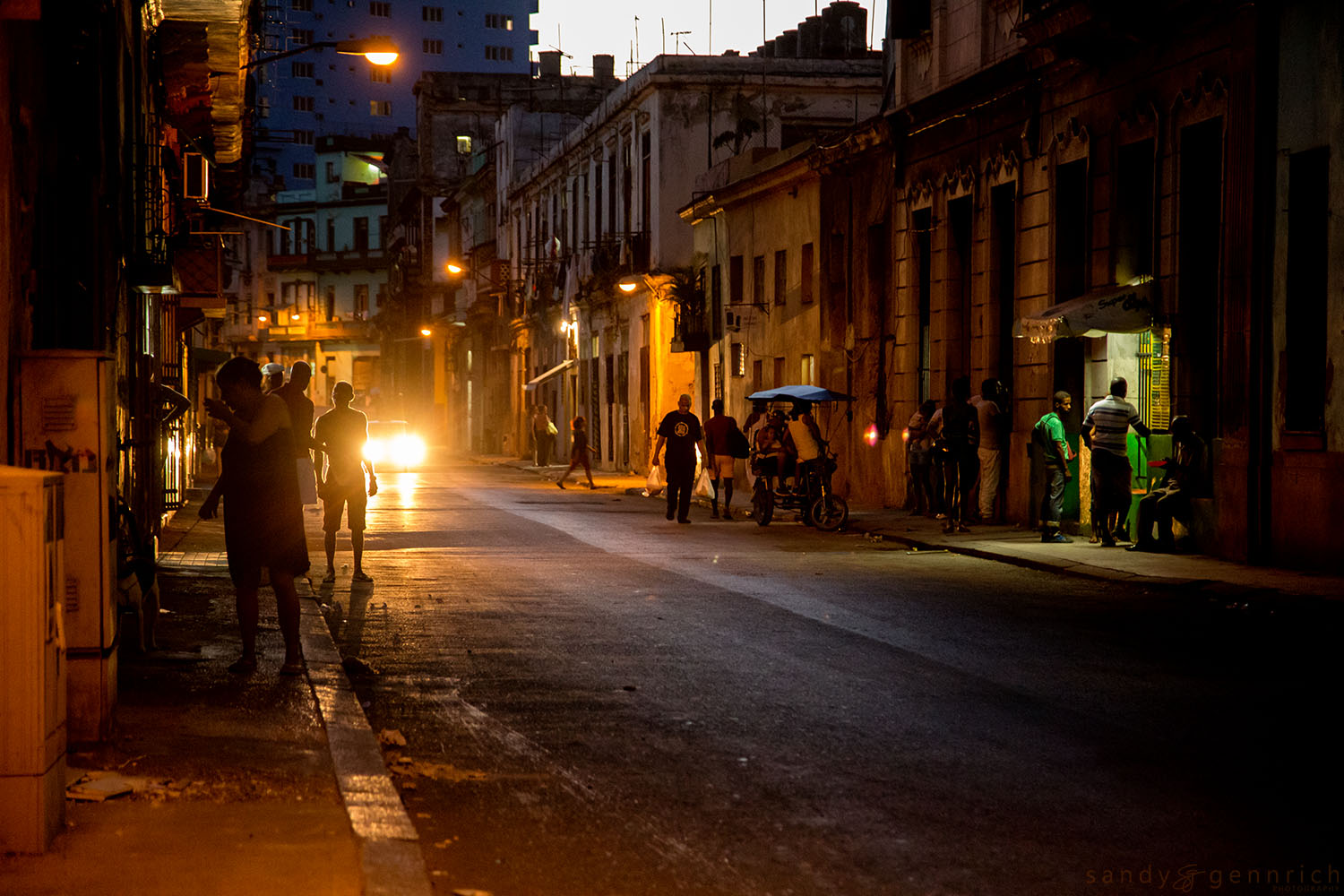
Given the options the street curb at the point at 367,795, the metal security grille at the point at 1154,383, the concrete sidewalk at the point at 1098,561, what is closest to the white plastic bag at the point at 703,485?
the concrete sidewalk at the point at 1098,561

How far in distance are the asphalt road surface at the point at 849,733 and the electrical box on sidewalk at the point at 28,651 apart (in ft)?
4.33

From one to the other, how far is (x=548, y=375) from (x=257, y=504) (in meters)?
44.6

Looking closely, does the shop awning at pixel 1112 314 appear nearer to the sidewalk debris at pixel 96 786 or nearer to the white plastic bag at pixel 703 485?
the white plastic bag at pixel 703 485

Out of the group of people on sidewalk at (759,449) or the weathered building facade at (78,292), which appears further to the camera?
the group of people on sidewalk at (759,449)

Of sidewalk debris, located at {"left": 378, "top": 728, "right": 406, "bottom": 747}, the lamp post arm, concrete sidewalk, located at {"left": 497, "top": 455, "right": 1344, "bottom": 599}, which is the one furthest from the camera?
the lamp post arm

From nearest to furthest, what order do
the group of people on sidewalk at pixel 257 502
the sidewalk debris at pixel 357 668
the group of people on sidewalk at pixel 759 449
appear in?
the group of people on sidewalk at pixel 257 502 < the sidewalk debris at pixel 357 668 < the group of people on sidewalk at pixel 759 449

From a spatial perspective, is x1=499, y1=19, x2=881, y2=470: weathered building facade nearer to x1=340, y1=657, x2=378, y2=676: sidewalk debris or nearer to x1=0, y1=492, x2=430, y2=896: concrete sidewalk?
x1=340, y1=657, x2=378, y2=676: sidewalk debris

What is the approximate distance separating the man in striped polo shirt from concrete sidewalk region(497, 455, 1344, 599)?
1.56 feet

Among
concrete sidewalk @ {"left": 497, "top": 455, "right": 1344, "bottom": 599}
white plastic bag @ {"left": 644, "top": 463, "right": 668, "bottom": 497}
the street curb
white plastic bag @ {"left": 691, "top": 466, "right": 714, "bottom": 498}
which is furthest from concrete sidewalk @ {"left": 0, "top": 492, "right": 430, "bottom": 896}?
white plastic bag @ {"left": 691, "top": 466, "right": 714, "bottom": 498}

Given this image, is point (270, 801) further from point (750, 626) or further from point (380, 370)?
point (380, 370)

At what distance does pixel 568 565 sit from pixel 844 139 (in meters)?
14.9

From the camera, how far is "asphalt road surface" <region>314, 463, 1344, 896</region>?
5.64 meters

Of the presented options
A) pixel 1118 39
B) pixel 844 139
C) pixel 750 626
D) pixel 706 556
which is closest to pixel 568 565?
pixel 706 556

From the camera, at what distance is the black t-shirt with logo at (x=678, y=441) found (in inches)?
923
